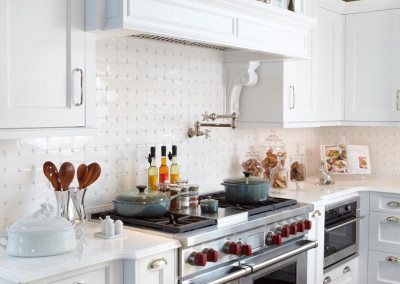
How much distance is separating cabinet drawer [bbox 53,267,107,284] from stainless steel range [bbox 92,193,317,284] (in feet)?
1.21

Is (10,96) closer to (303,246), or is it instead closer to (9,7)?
(9,7)

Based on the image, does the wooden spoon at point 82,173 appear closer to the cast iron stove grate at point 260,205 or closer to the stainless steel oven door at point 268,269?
the stainless steel oven door at point 268,269

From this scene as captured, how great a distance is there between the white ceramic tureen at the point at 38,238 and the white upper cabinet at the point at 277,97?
6.04 ft

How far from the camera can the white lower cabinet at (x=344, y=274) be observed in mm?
3549

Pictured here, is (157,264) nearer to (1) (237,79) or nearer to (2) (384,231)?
(1) (237,79)

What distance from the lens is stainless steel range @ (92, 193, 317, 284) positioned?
7.66 feet

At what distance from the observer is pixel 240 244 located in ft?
8.40

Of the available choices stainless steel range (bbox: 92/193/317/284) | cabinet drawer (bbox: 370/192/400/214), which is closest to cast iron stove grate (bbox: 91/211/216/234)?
stainless steel range (bbox: 92/193/317/284)

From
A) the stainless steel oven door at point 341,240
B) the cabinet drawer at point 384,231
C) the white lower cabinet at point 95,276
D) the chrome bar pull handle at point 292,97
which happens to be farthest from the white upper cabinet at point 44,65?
the cabinet drawer at point 384,231

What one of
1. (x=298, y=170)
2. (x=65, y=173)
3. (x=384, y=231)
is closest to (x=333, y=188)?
(x=298, y=170)

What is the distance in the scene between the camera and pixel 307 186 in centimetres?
382

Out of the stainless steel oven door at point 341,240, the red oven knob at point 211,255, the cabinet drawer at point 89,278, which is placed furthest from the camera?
the stainless steel oven door at point 341,240

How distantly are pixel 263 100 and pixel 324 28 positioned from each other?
33.0 inches

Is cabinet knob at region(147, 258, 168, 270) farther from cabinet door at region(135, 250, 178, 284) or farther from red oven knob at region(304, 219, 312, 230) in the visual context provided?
red oven knob at region(304, 219, 312, 230)
